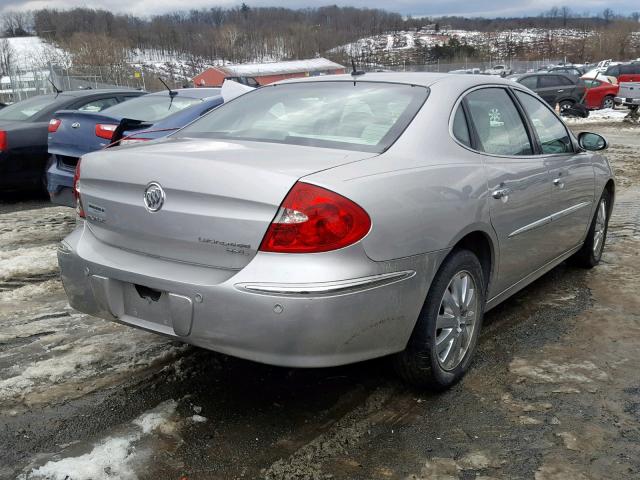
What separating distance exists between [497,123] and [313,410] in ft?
6.40

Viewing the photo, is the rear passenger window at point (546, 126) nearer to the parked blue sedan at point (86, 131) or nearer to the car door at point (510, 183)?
the car door at point (510, 183)

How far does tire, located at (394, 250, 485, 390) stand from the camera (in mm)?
2879

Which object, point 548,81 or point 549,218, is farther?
point 548,81

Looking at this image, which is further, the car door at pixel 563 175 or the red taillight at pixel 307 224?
the car door at pixel 563 175

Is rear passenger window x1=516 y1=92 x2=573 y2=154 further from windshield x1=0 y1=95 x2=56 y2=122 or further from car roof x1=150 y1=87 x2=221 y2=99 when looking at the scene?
windshield x1=0 y1=95 x2=56 y2=122

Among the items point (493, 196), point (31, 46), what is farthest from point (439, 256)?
point (31, 46)

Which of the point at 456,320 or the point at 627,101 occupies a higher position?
the point at 456,320

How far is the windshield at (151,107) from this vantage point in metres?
6.84

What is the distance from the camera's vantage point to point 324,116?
3.25 metres

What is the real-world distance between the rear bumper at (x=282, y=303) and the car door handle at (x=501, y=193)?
65 cm

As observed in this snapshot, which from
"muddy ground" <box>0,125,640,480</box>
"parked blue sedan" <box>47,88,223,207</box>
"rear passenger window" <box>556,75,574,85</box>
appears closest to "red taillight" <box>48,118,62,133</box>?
"parked blue sedan" <box>47,88,223,207</box>

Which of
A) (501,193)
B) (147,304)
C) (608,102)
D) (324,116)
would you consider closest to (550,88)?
(608,102)

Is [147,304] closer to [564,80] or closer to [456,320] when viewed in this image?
[456,320]

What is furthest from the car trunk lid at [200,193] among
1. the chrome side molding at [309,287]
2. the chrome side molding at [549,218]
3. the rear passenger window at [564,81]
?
the rear passenger window at [564,81]
